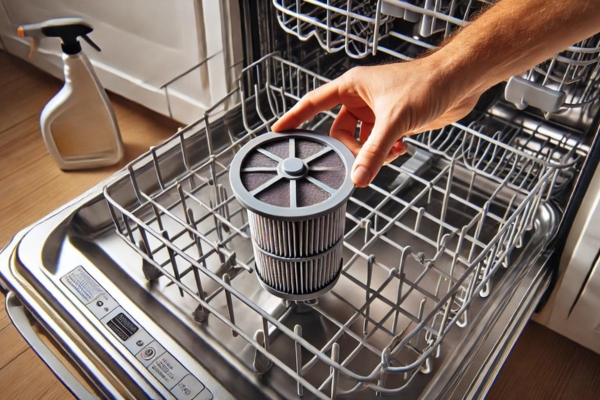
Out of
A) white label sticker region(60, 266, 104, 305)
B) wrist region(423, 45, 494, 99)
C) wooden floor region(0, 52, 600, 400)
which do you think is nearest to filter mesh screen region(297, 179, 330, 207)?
wrist region(423, 45, 494, 99)

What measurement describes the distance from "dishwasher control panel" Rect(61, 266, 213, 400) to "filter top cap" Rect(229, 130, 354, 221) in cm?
21

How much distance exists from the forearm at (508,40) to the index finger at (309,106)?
0.12 meters

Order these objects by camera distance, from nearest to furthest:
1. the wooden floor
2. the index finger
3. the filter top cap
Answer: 1. the filter top cap
2. the index finger
3. the wooden floor

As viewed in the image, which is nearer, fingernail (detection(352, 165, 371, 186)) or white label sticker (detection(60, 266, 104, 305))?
fingernail (detection(352, 165, 371, 186))

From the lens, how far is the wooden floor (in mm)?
755

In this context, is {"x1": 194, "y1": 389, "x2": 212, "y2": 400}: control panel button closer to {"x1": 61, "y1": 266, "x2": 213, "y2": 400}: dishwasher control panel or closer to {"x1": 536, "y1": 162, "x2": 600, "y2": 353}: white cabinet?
{"x1": 61, "y1": 266, "x2": 213, "y2": 400}: dishwasher control panel

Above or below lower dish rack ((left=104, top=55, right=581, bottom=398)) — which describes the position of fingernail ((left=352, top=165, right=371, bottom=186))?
above

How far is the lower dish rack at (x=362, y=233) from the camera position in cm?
59

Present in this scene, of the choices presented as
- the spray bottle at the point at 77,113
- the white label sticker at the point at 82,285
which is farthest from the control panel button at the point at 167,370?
the spray bottle at the point at 77,113

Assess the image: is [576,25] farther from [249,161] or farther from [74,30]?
[74,30]

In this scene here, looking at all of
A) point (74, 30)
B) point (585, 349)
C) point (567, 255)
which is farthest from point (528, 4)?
point (74, 30)

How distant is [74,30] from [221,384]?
58 centimetres

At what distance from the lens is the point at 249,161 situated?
532mm

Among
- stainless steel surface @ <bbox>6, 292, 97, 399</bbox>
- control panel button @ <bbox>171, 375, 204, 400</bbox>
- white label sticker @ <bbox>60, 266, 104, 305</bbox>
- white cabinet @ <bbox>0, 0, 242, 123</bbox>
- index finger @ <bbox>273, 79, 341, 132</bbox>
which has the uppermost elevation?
index finger @ <bbox>273, 79, 341, 132</bbox>
